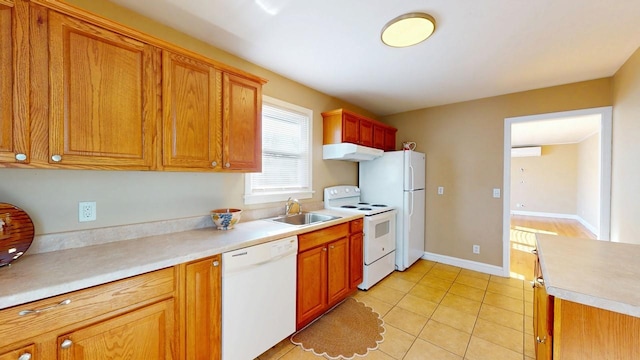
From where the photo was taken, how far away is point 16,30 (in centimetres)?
106

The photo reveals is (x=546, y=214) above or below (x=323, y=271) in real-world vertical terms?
below

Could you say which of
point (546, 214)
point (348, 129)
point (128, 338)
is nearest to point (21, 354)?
point (128, 338)

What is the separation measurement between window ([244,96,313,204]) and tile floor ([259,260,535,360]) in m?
1.34

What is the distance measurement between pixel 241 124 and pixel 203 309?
1.32 m

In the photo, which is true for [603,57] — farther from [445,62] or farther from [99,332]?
[99,332]

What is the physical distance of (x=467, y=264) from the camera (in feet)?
11.3

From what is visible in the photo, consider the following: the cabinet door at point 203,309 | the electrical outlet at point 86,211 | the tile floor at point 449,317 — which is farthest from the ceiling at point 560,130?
the electrical outlet at point 86,211

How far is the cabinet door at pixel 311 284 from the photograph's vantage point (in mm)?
1979

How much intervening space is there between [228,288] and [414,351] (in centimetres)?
150

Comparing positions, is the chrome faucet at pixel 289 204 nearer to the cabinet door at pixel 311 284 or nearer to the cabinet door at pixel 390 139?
the cabinet door at pixel 311 284

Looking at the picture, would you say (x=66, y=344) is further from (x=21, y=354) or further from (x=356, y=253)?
(x=356, y=253)

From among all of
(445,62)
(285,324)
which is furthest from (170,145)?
(445,62)

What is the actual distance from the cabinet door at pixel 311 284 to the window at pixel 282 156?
30.5 inches

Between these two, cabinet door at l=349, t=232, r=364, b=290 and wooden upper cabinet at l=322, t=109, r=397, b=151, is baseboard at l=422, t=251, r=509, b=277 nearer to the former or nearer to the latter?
cabinet door at l=349, t=232, r=364, b=290
